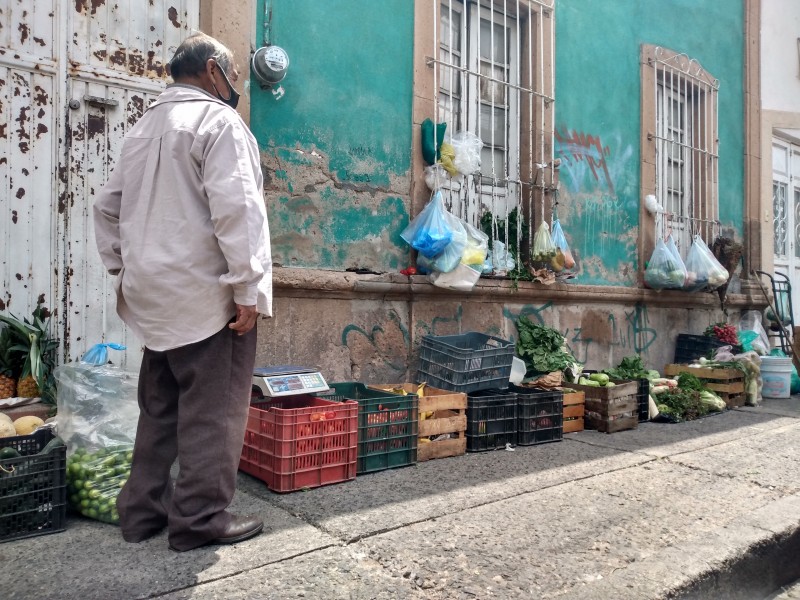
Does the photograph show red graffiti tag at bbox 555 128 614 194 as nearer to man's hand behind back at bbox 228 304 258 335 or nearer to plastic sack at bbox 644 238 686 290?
plastic sack at bbox 644 238 686 290

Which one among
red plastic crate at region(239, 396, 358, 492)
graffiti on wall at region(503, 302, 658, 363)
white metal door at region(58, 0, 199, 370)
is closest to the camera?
red plastic crate at region(239, 396, 358, 492)

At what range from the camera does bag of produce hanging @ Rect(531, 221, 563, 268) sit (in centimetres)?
634

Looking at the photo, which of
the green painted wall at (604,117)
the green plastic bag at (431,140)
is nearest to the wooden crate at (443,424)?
the green plastic bag at (431,140)

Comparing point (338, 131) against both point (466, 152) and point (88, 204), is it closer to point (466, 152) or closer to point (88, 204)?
point (466, 152)

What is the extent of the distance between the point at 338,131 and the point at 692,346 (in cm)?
533

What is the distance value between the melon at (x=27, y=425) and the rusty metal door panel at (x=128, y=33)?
2.32m

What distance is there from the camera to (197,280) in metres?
2.61

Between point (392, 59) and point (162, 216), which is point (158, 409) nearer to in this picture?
point (162, 216)

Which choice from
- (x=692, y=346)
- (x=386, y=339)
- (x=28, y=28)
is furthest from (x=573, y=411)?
(x=28, y=28)

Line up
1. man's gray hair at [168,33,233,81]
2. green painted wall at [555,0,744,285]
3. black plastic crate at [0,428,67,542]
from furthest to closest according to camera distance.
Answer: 1. green painted wall at [555,0,744,285]
2. man's gray hair at [168,33,233,81]
3. black plastic crate at [0,428,67,542]

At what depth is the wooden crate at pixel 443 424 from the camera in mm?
4289

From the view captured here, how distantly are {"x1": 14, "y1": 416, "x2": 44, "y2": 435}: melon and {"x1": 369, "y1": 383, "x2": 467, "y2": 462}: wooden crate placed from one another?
82.9 inches

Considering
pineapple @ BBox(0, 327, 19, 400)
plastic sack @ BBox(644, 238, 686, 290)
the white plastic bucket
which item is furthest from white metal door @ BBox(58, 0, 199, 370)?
the white plastic bucket

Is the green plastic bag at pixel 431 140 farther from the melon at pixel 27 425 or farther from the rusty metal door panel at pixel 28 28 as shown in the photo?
the melon at pixel 27 425
